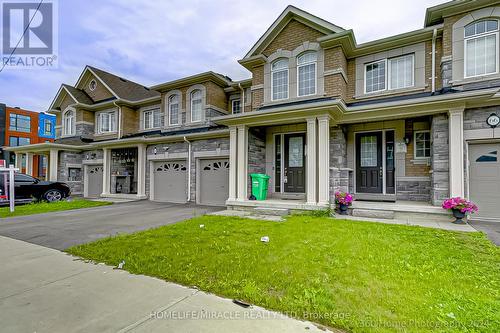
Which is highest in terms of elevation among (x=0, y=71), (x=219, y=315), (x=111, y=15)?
(x=111, y=15)

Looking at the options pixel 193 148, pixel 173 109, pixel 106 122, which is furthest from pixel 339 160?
pixel 106 122

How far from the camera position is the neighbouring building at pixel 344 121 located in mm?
6867

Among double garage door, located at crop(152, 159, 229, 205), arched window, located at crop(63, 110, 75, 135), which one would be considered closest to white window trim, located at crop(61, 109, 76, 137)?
arched window, located at crop(63, 110, 75, 135)

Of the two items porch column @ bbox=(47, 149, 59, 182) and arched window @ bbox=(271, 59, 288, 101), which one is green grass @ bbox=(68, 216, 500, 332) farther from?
porch column @ bbox=(47, 149, 59, 182)

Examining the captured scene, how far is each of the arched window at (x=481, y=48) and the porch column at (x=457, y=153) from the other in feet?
5.69

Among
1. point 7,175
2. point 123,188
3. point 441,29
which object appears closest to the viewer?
point 441,29

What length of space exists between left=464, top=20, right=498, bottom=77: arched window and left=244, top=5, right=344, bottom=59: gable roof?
3.70m

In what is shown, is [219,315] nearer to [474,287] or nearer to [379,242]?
[474,287]

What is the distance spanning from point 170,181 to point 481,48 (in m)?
12.6

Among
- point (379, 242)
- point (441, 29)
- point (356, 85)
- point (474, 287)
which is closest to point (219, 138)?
point (356, 85)

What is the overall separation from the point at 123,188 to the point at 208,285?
44.9ft

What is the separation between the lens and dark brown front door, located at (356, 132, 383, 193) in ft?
28.7

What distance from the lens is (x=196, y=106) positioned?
12.6 m

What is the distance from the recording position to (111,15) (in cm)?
804
